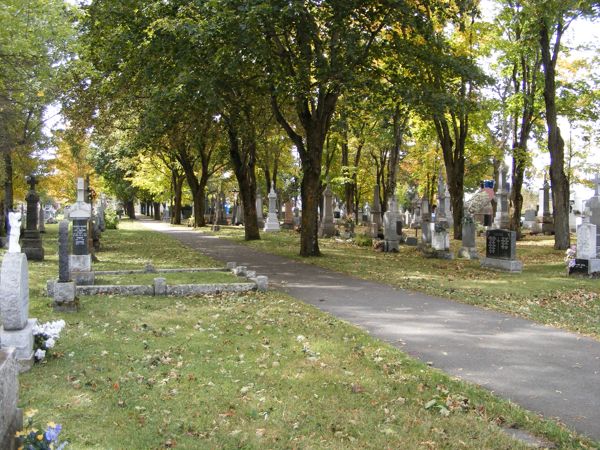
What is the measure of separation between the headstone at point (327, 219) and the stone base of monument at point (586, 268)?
15.3 metres

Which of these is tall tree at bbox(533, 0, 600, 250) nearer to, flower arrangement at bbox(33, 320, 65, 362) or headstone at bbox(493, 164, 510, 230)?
headstone at bbox(493, 164, 510, 230)

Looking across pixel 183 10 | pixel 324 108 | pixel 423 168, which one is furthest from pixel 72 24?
pixel 423 168

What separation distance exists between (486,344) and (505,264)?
9.28 m

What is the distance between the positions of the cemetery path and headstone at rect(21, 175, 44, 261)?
859 centimetres

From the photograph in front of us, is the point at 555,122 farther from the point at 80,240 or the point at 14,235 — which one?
the point at 14,235

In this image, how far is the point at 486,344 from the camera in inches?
287


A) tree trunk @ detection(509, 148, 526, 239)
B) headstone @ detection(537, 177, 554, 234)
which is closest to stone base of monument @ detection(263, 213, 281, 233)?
tree trunk @ detection(509, 148, 526, 239)

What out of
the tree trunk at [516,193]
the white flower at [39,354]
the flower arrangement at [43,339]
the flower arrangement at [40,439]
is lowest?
the white flower at [39,354]

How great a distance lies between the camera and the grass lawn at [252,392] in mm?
4316

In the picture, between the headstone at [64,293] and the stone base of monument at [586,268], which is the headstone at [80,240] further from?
the stone base of monument at [586,268]

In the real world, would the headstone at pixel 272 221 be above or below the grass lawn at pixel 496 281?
above

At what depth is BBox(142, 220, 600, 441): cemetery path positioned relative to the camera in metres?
5.29

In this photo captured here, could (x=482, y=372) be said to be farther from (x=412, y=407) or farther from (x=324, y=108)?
(x=324, y=108)

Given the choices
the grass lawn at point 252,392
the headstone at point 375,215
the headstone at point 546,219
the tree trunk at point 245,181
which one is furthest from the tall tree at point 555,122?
the grass lawn at point 252,392
